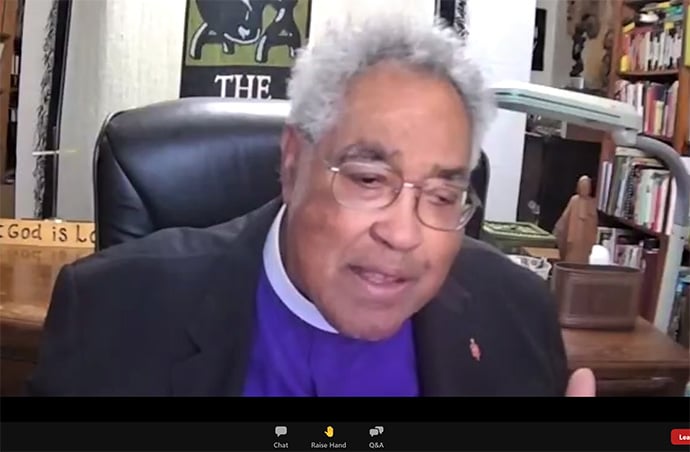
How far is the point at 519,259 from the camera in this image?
0.81 meters

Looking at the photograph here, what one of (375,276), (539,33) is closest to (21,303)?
(375,276)

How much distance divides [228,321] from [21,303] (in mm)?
179

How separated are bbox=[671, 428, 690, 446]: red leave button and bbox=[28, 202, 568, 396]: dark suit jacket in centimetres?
11

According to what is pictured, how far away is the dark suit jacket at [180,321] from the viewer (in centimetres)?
74

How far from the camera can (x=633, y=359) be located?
0.85 m

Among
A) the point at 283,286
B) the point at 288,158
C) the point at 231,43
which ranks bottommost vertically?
the point at 283,286

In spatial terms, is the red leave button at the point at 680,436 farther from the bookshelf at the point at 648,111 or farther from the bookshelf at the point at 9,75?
the bookshelf at the point at 9,75

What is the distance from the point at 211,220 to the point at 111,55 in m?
0.18

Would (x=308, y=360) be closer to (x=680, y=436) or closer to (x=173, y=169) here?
(x=173, y=169)

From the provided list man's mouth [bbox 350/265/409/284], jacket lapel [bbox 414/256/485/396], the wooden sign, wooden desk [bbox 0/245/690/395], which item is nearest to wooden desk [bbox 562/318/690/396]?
wooden desk [bbox 0/245/690/395]

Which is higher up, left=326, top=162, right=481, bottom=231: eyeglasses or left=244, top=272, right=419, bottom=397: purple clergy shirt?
left=326, top=162, right=481, bottom=231: eyeglasses

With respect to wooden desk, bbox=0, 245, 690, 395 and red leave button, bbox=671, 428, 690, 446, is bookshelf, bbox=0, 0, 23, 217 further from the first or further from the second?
red leave button, bbox=671, 428, 690, 446

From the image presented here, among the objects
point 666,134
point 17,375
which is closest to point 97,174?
point 17,375

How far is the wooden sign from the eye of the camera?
78 cm
